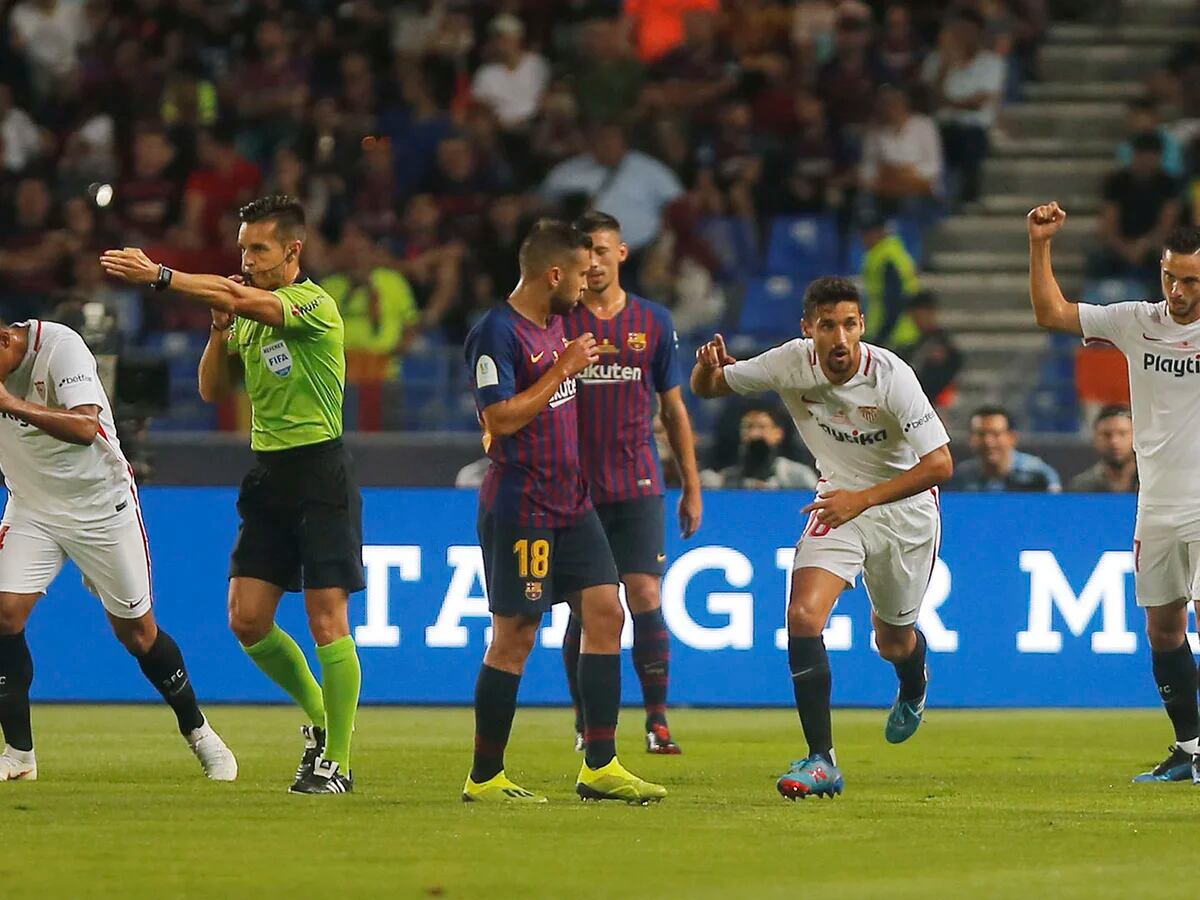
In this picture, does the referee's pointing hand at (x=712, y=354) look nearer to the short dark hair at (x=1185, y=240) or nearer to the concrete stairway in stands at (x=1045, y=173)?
the short dark hair at (x=1185, y=240)

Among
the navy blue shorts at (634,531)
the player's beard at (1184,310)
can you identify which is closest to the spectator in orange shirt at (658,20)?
the navy blue shorts at (634,531)

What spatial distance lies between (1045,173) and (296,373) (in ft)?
38.9

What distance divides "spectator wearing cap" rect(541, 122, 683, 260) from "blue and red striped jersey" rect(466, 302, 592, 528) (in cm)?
962

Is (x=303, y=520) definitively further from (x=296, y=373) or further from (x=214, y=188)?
(x=214, y=188)

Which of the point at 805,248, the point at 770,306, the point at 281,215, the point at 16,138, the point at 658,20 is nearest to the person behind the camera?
the point at 281,215

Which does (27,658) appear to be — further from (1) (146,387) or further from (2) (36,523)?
(1) (146,387)

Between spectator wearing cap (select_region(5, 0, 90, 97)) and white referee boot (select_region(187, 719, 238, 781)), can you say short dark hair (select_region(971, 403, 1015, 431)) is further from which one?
spectator wearing cap (select_region(5, 0, 90, 97))

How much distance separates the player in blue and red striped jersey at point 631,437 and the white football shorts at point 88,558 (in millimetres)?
2163

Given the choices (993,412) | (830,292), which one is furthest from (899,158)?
(830,292)

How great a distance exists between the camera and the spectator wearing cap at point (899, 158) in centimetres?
1864

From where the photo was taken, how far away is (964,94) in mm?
19281

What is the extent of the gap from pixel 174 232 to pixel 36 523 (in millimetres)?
9502

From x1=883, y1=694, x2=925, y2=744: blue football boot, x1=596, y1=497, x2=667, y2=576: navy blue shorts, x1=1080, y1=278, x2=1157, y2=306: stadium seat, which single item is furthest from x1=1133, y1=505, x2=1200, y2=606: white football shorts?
x1=1080, y1=278, x2=1157, y2=306: stadium seat

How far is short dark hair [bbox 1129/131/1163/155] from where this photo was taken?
17969mm
